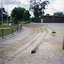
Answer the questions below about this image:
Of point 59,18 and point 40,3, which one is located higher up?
point 40,3

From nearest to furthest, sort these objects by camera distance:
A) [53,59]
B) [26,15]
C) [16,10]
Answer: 1. [53,59]
2. [26,15]
3. [16,10]

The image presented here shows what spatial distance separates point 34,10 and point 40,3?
20.7ft

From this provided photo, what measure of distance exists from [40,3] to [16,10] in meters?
21.6

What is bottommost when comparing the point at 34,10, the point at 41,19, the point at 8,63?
the point at 8,63

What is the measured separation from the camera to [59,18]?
56.9m

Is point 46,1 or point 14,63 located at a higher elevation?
point 46,1

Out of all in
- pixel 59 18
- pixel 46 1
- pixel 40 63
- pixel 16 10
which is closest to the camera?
pixel 40 63

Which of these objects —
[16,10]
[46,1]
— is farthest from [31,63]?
[16,10]

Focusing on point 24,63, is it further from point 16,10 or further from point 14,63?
point 16,10

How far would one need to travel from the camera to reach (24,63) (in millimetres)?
5809

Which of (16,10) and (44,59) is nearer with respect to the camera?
(44,59)

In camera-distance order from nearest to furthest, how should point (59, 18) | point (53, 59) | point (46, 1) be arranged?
1. point (53, 59)
2. point (59, 18)
3. point (46, 1)

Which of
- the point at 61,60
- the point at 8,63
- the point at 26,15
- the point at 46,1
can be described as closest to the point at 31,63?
the point at 8,63

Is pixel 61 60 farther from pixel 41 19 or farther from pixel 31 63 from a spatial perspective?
pixel 41 19
